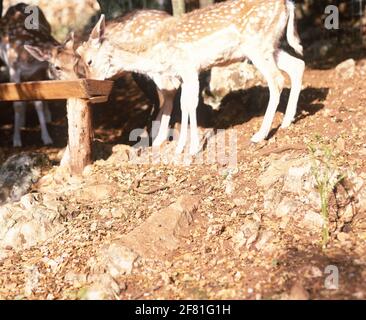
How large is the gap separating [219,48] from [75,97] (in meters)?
1.65

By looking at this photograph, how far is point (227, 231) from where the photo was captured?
438 centimetres

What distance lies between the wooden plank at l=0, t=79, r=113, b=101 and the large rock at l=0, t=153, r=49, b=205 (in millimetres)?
752

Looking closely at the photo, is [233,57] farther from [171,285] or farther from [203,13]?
[171,285]

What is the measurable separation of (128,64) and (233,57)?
48.9 inches

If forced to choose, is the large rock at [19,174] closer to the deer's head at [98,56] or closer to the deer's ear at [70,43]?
the deer's head at [98,56]

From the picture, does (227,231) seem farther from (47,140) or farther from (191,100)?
(47,140)

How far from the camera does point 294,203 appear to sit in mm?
4379

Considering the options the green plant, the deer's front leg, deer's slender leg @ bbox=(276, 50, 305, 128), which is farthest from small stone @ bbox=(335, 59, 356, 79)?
the green plant

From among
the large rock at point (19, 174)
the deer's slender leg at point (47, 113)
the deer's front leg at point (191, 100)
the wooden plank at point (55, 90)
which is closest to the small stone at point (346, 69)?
the deer's front leg at point (191, 100)

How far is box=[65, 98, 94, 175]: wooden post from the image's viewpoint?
19.0 ft

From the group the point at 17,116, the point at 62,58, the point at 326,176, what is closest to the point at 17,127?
the point at 17,116

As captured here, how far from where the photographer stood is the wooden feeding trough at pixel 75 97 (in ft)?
18.6
